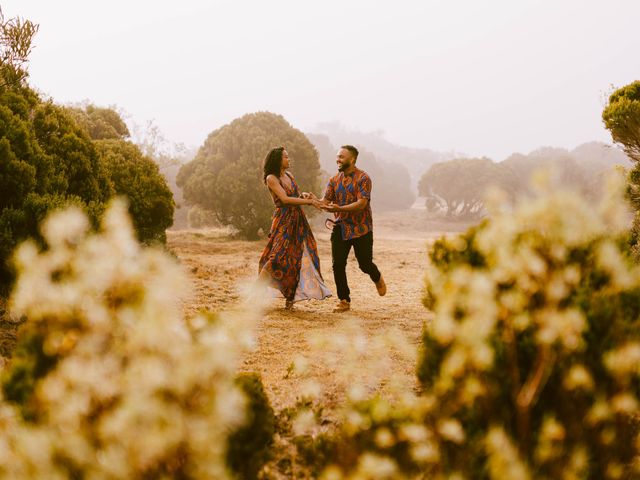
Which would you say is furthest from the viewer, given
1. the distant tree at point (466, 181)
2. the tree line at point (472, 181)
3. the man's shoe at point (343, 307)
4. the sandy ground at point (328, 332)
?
the distant tree at point (466, 181)

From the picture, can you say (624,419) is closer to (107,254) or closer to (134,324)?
(134,324)

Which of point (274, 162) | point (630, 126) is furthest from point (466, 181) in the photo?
point (274, 162)

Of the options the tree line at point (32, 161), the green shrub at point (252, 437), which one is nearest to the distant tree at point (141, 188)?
the tree line at point (32, 161)

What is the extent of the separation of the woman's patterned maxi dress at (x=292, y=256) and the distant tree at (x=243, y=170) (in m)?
11.1

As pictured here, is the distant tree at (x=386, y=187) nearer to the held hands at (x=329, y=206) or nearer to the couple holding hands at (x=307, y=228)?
the couple holding hands at (x=307, y=228)

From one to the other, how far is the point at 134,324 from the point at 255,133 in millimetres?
17778

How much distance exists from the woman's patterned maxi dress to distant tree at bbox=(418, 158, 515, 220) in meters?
34.3

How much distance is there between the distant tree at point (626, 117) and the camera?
6562 mm

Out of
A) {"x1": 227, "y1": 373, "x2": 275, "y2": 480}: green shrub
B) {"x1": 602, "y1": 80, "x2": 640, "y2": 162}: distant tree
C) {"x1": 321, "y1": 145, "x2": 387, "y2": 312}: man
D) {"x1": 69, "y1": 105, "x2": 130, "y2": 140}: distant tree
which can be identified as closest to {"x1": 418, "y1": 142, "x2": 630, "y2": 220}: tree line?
{"x1": 69, "y1": 105, "x2": 130, "y2": 140}: distant tree

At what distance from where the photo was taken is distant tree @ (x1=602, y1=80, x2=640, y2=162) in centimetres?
656

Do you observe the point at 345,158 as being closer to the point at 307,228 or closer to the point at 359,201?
the point at 359,201

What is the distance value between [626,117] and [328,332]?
5.23 m

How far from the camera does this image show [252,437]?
258cm

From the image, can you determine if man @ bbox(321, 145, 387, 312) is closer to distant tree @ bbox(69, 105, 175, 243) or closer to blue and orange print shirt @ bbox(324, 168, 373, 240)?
blue and orange print shirt @ bbox(324, 168, 373, 240)
